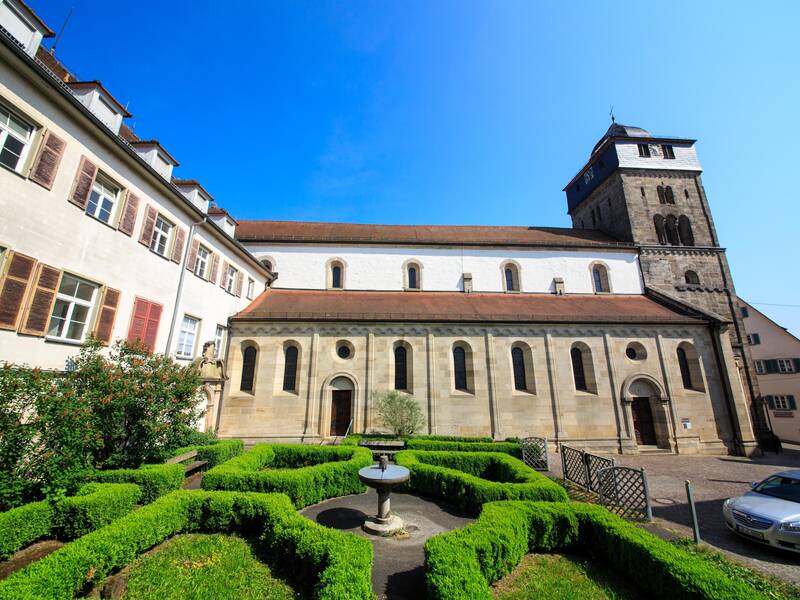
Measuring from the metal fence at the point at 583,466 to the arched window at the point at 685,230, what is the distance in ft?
76.6

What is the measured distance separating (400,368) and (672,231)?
25441 mm

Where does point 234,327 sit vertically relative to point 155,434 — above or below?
above

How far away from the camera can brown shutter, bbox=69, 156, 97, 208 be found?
33.7ft

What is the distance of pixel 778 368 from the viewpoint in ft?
96.2

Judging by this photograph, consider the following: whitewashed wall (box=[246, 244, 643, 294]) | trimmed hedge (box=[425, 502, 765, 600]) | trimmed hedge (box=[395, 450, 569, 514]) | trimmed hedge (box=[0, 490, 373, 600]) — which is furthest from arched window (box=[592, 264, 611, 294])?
trimmed hedge (box=[0, 490, 373, 600])

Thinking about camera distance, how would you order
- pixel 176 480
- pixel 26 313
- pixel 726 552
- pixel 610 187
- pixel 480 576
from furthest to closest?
pixel 610 187 < pixel 176 480 < pixel 26 313 < pixel 726 552 < pixel 480 576

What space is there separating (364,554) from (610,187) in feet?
111

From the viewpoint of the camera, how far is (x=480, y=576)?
5.20m

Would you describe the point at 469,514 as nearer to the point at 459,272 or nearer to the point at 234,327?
the point at 234,327

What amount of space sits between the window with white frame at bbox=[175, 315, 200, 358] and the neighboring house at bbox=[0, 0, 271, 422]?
6 centimetres

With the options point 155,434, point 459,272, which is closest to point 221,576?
point 155,434

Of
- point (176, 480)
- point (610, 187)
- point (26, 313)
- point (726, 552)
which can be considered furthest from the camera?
point (610, 187)

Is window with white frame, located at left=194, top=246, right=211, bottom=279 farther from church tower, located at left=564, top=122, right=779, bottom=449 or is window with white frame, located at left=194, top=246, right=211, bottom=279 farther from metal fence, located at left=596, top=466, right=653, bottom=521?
church tower, located at left=564, top=122, right=779, bottom=449

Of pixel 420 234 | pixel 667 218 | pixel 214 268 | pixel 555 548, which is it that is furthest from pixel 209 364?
pixel 667 218
